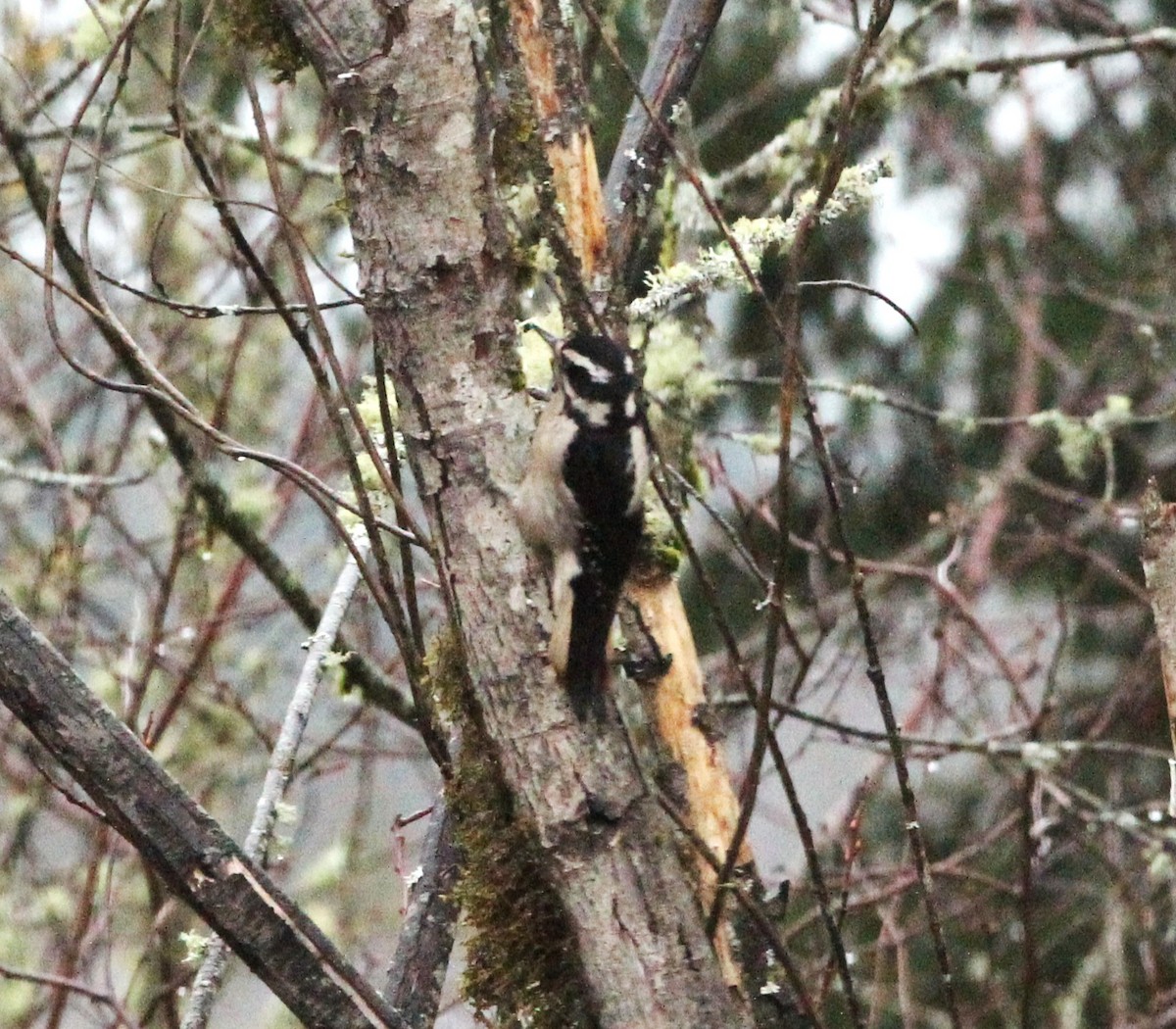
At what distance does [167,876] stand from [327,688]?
5072 millimetres

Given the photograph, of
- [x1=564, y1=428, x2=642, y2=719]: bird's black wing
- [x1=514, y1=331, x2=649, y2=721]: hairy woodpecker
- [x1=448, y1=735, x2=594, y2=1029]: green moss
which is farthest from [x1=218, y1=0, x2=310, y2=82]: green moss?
[x1=448, y1=735, x2=594, y2=1029]: green moss

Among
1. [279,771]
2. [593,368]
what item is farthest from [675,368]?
[593,368]

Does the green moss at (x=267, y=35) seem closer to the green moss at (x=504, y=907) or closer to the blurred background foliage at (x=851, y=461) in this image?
the green moss at (x=504, y=907)

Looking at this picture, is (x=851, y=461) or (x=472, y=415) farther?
(x=851, y=461)

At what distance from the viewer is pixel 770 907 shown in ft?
8.66

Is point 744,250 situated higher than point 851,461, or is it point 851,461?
point 851,461

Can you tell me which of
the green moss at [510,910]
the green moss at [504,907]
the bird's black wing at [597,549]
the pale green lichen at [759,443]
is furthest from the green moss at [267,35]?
the pale green lichen at [759,443]

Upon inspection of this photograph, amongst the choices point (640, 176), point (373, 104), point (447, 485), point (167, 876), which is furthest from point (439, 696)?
point (640, 176)

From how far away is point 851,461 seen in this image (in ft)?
18.0

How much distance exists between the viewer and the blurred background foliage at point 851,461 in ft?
17.9

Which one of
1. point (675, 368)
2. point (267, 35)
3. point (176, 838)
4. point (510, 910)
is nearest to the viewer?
point (176, 838)

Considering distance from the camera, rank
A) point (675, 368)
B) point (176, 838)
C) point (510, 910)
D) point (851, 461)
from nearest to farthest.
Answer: point (176, 838) → point (510, 910) → point (675, 368) → point (851, 461)

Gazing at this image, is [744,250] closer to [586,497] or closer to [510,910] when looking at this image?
[586,497]

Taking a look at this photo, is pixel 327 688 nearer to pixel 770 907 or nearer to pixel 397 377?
pixel 770 907
